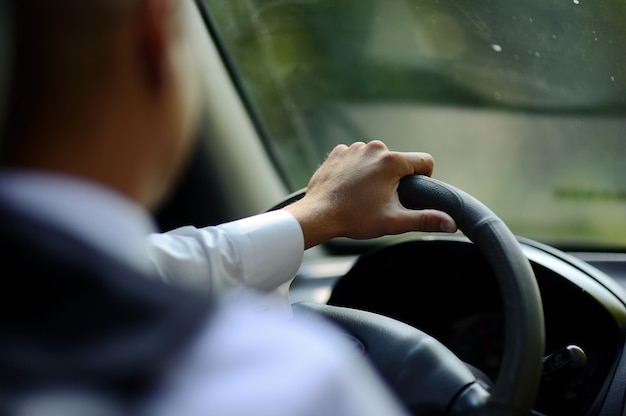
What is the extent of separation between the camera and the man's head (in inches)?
28.2

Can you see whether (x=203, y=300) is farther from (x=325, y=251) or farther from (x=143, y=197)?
(x=325, y=251)

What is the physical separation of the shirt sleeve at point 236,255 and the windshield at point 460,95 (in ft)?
3.14

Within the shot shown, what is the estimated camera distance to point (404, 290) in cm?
199

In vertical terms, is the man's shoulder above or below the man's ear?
below

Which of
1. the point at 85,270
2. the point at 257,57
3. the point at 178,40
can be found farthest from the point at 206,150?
the point at 85,270

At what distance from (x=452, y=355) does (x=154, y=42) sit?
2.50 feet

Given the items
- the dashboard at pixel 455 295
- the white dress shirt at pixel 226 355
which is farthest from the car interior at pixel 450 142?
the white dress shirt at pixel 226 355

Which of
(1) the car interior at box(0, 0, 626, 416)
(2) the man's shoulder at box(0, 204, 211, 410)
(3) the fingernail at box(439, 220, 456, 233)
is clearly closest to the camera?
(2) the man's shoulder at box(0, 204, 211, 410)

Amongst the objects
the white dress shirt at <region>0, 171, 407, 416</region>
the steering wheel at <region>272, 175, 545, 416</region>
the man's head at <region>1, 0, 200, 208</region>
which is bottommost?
the steering wheel at <region>272, 175, 545, 416</region>

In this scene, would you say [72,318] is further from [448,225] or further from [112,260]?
[448,225]

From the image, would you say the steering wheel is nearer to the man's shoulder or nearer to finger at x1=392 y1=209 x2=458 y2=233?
finger at x1=392 y1=209 x2=458 y2=233

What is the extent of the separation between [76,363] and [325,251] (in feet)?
7.34

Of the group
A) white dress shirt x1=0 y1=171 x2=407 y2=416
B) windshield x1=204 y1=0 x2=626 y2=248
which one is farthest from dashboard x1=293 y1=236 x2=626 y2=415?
white dress shirt x1=0 y1=171 x2=407 y2=416

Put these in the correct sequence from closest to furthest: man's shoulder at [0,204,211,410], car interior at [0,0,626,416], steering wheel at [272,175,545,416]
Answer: man's shoulder at [0,204,211,410] < steering wheel at [272,175,545,416] < car interior at [0,0,626,416]
